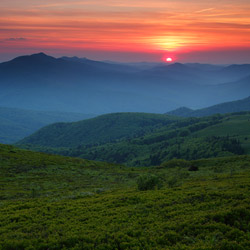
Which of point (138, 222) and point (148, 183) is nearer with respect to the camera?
point (138, 222)

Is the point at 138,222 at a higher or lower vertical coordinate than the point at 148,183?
higher

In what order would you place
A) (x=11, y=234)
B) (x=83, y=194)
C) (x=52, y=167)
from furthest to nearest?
(x=52, y=167) → (x=83, y=194) → (x=11, y=234)

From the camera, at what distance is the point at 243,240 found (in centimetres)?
1772

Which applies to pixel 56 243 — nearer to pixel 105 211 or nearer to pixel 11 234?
pixel 11 234

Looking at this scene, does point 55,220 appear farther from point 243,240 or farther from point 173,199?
point 243,240

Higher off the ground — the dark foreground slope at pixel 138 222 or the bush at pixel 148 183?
the dark foreground slope at pixel 138 222

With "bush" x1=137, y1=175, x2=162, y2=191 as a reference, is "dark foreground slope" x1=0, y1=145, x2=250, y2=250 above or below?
above

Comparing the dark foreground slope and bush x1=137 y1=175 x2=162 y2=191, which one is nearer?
the dark foreground slope

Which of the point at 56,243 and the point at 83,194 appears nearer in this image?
the point at 56,243

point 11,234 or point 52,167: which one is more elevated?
point 11,234

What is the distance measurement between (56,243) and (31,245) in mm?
1880

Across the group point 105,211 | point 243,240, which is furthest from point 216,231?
point 105,211

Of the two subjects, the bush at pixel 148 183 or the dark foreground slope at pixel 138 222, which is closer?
the dark foreground slope at pixel 138 222

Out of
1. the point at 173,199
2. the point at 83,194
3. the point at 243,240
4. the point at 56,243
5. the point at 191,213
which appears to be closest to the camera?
the point at 243,240
